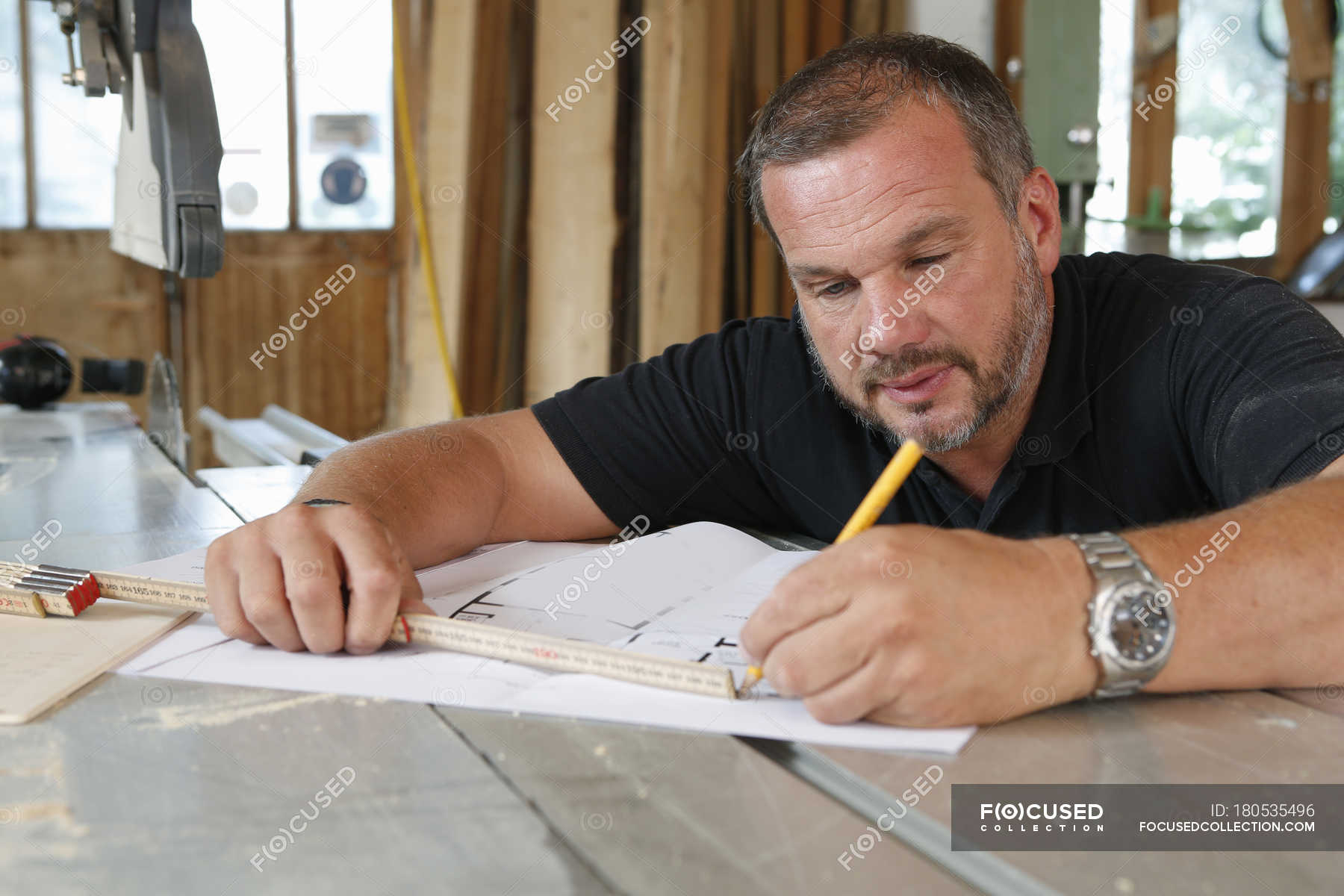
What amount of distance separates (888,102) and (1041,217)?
280mm

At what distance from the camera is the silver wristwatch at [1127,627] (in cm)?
68

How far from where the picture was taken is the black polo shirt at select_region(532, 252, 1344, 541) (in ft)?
3.32

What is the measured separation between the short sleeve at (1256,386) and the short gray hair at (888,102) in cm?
25

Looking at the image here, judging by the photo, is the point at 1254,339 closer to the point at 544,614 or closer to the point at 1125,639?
the point at 1125,639

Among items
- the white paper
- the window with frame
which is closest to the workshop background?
the window with frame

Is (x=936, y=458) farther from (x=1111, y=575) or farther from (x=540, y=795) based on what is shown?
(x=540, y=795)

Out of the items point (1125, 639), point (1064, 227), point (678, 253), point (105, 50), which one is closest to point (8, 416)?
point (105, 50)

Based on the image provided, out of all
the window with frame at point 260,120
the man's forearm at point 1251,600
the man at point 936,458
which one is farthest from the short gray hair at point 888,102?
the window with frame at point 260,120

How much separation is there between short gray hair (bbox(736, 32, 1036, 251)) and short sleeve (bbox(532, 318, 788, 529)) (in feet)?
0.66

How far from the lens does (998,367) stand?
3.93 feet

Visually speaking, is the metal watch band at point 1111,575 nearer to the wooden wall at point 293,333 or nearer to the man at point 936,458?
the man at point 936,458

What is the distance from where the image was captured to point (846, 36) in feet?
11.5

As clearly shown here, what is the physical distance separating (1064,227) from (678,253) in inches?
44.0

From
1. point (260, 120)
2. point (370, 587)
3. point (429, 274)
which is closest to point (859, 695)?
point (370, 587)
